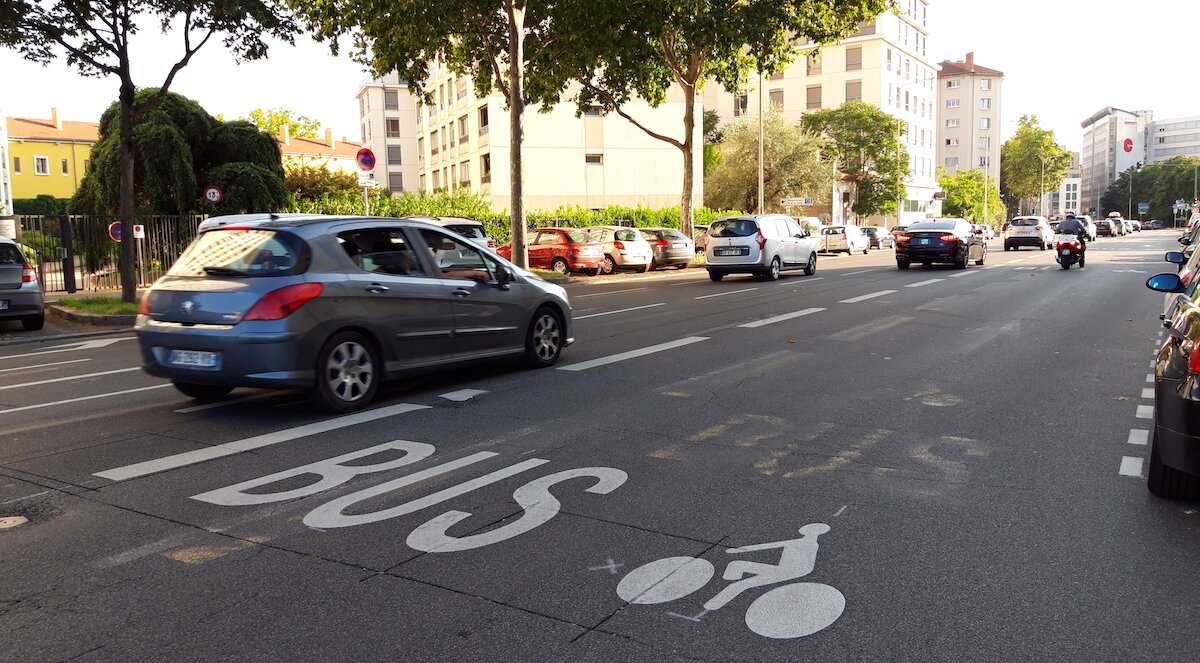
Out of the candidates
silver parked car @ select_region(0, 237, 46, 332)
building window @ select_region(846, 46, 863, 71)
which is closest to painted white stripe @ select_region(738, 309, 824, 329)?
silver parked car @ select_region(0, 237, 46, 332)

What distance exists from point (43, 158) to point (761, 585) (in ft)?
309

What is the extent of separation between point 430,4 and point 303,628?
889 inches

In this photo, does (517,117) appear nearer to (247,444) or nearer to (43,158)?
(247,444)

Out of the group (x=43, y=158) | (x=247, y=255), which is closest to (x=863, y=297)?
(x=247, y=255)

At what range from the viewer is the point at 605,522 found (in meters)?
4.41

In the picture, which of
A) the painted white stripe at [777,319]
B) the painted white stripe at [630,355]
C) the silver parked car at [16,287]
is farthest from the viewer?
the silver parked car at [16,287]

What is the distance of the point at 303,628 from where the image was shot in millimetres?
3254

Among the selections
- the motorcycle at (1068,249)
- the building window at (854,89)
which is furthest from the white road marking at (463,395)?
the building window at (854,89)

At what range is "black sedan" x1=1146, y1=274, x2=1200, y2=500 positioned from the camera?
13.7 ft

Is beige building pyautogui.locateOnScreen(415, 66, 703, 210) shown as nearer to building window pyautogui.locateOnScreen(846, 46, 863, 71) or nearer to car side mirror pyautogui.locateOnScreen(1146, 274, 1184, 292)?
building window pyautogui.locateOnScreen(846, 46, 863, 71)

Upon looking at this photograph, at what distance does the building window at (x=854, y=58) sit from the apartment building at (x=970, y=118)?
39.5 meters

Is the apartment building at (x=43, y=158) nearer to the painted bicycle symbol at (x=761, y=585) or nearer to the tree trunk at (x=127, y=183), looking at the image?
the tree trunk at (x=127, y=183)

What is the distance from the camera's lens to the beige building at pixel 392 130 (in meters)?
84.7

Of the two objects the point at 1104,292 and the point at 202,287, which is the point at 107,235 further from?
the point at 1104,292
